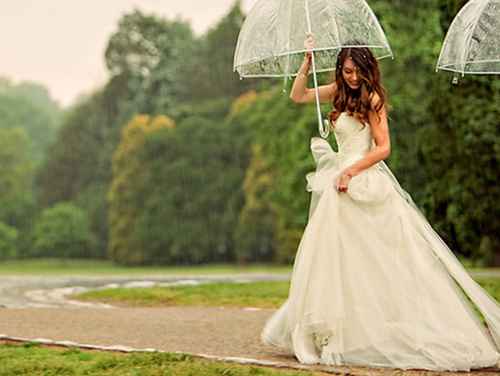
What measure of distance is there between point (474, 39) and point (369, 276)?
2.63 m

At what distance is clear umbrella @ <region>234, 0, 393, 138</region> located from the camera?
7.84m

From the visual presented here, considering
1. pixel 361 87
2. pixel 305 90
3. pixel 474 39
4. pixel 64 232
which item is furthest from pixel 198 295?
pixel 64 232

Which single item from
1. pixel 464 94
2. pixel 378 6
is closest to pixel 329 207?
pixel 464 94

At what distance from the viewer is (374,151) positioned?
751cm

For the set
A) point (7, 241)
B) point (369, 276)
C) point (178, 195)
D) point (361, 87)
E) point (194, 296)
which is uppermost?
point (178, 195)

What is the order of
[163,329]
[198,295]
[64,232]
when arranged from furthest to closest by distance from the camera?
1. [64,232]
2. [198,295]
3. [163,329]

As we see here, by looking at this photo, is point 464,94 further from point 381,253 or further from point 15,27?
point 15,27

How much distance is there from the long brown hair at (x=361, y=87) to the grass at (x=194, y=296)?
686 cm

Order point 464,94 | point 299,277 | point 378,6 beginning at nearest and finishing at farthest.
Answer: point 299,277 → point 464,94 → point 378,6

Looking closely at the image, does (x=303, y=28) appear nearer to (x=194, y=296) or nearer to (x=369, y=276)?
(x=369, y=276)

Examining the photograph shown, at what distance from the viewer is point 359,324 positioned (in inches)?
286

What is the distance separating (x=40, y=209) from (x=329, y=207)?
200 ft

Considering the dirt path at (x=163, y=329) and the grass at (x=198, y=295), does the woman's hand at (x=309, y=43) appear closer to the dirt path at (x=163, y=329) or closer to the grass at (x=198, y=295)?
the dirt path at (x=163, y=329)

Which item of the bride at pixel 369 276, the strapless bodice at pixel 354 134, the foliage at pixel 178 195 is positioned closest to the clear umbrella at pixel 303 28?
the strapless bodice at pixel 354 134
